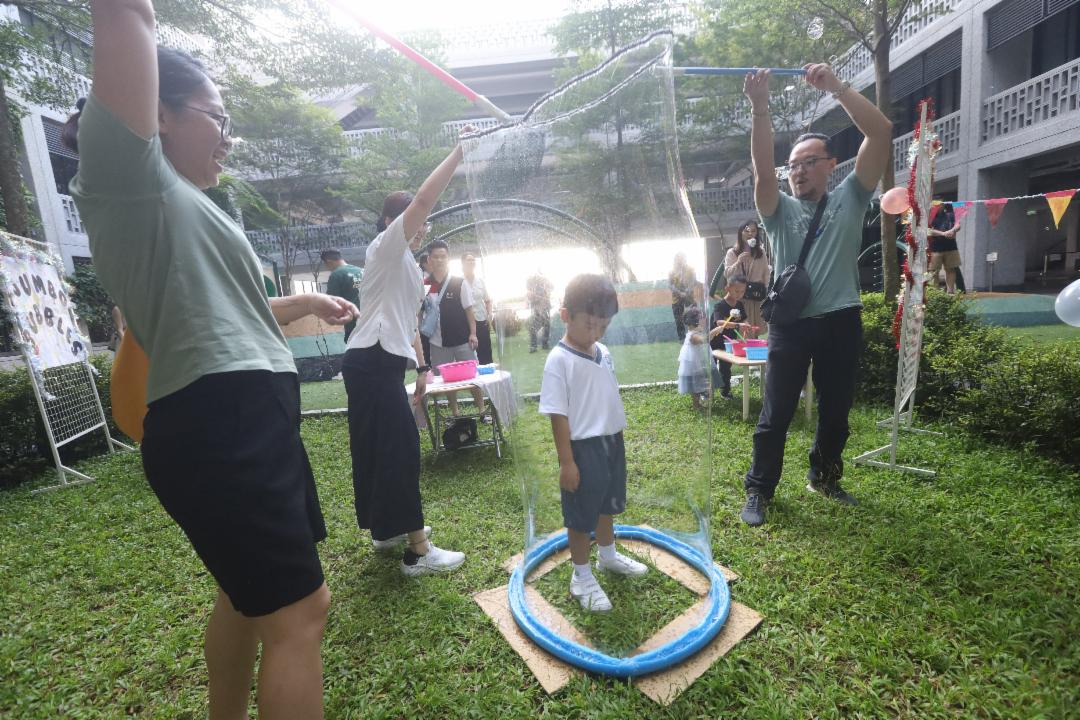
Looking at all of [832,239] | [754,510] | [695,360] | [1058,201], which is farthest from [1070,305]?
[1058,201]

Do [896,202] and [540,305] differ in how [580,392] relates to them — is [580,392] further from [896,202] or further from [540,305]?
[896,202]

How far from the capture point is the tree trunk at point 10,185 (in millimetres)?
5777

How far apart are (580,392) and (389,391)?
3.45 feet

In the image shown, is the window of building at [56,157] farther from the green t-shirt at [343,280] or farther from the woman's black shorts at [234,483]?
the woman's black shorts at [234,483]

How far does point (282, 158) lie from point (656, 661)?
18847mm

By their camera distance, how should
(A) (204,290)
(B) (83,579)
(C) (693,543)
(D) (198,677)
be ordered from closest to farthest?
(A) (204,290), (D) (198,677), (C) (693,543), (B) (83,579)

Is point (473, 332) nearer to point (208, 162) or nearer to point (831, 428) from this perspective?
point (831, 428)

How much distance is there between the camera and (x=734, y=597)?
2.17 meters

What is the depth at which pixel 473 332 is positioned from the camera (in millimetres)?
5176

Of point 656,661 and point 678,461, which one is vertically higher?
point 678,461

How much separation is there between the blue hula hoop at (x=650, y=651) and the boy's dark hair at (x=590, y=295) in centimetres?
124

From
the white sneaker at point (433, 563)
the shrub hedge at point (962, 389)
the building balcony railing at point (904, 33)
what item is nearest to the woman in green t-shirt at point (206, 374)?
the white sneaker at point (433, 563)

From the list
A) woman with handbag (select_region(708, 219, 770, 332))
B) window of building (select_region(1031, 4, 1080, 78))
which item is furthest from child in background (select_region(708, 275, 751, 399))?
window of building (select_region(1031, 4, 1080, 78))

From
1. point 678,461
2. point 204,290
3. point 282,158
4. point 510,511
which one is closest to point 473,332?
point 510,511
